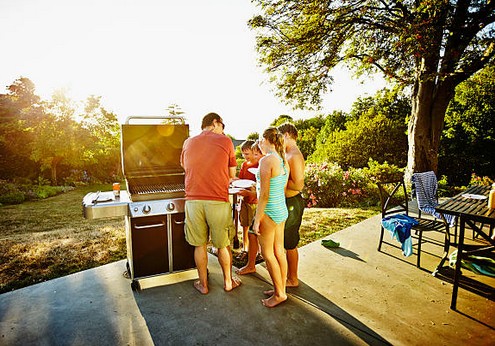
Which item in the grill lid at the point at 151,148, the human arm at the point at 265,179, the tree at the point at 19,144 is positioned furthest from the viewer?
the tree at the point at 19,144

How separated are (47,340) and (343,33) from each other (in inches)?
357

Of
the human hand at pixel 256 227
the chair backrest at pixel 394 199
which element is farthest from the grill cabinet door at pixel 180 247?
the chair backrest at pixel 394 199

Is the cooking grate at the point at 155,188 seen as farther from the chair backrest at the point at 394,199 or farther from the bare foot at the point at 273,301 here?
the chair backrest at the point at 394,199

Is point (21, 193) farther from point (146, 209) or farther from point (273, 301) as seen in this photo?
point (273, 301)

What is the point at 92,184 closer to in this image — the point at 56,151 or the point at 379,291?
the point at 56,151

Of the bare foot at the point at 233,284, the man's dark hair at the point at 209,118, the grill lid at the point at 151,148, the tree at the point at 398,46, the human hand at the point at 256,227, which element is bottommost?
the bare foot at the point at 233,284

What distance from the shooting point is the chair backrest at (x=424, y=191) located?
4.25 metres

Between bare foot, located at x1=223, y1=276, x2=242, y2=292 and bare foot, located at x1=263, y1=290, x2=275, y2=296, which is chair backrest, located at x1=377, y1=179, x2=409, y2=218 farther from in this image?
bare foot, located at x1=223, y1=276, x2=242, y2=292

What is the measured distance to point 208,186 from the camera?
108 inches

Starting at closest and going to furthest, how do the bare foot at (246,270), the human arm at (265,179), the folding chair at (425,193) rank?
the human arm at (265,179) → the bare foot at (246,270) → the folding chair at (425,193)

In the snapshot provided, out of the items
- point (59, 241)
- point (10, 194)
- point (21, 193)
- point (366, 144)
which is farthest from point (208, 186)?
point (366, 144)

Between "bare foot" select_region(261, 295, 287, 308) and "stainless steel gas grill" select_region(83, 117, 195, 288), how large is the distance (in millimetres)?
1011

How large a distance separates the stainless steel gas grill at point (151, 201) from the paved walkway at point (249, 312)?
0.29 metres

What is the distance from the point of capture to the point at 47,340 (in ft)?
7.32
